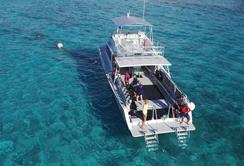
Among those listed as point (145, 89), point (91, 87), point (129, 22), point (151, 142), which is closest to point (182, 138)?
point (151, 142)

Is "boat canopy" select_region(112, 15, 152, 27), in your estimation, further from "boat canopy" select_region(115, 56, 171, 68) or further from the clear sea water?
the clear sea water

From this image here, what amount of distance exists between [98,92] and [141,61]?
536cm

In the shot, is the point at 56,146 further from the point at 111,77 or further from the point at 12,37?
the point at 12,37

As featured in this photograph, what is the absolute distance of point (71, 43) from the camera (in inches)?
1454

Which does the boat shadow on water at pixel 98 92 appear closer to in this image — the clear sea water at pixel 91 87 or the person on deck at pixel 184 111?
the clear sea water at pixel 91 87

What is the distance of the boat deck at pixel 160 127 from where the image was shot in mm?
19469

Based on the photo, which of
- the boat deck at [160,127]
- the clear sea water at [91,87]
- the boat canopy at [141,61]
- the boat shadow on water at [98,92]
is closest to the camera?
the boat deck at [160,127]

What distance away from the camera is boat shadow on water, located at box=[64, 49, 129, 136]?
22.4m

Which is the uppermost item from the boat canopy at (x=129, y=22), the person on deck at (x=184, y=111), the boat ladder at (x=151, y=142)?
the boat canopy at (x=129, y=22)

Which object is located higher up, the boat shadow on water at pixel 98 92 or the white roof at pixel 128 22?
the white roof at pixel 128 22

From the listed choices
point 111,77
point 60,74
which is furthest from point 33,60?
point 111,77

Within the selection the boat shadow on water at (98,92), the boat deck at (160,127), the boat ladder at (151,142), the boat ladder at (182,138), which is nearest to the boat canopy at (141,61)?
the boat shadow on water at (98,92)

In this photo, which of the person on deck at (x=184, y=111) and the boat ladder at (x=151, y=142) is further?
the person on deck at (x=184, y=111)

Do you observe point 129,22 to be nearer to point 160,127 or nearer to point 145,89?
point 145,89
